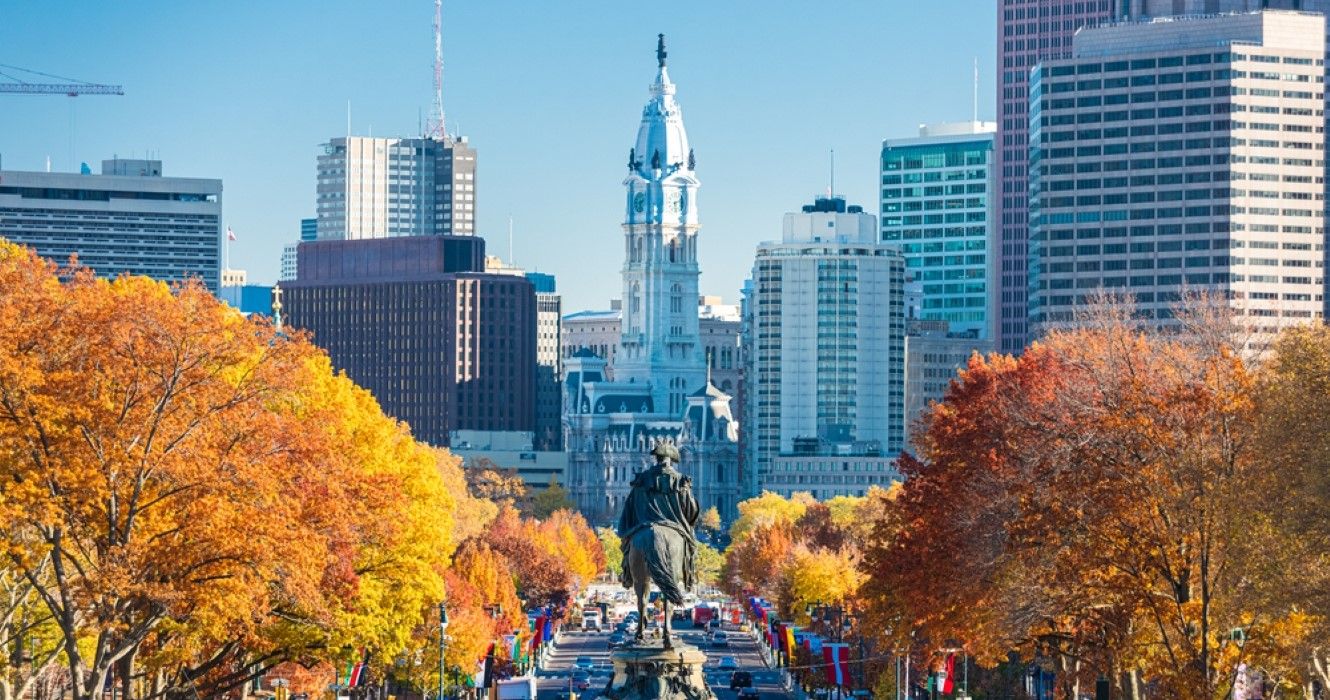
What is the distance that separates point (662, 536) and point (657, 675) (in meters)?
2.37

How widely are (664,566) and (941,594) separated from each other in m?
52.5

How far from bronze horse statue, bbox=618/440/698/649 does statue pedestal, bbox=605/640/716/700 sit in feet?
1.70

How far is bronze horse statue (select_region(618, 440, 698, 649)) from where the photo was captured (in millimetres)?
46562

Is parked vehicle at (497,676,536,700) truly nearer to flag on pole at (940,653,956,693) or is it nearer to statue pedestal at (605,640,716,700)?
flag on pole at (940,653,956,693)

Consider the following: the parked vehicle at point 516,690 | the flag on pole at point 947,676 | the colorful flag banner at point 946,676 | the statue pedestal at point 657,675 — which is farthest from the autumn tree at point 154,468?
the parked vehicle at point 516,690

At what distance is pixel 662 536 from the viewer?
46719 mm

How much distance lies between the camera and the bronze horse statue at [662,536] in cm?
4656

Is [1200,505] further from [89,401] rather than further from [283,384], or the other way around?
[89,401]

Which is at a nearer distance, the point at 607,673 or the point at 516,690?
the point at 516,690

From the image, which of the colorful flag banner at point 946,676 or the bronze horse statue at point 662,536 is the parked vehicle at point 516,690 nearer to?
the colorful flag banner at point 946,676

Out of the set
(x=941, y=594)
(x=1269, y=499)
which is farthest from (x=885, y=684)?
(x=1269, y=499)

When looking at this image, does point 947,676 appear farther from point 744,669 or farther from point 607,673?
point 744,669

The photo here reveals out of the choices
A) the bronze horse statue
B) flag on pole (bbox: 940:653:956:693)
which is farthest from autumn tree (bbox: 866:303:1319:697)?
the bronze horse statue

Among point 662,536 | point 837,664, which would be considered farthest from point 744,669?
Result: point 662,536
